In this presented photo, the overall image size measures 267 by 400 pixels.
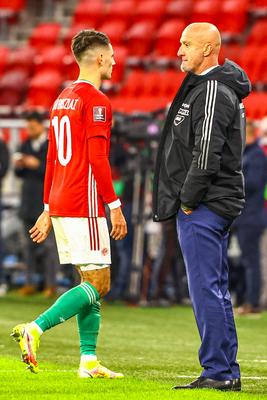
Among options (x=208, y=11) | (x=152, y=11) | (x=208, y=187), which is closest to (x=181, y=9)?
(x=152, y=11)

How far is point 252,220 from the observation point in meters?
15.1

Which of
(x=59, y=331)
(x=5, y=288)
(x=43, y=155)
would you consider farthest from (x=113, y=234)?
(x=5, y=288)

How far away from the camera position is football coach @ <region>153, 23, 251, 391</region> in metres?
7.55

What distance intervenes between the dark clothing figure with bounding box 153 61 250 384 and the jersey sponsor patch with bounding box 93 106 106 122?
36 cm

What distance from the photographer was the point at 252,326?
44.8 ft

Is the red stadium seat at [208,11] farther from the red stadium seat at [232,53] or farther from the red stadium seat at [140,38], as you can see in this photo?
the red stadium seat at [140,38]

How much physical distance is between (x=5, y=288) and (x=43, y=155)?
80.3 inches

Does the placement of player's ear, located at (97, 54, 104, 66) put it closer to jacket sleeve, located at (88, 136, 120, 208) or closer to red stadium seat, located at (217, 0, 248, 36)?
jacket sleeve, located at (88, 136, 120, 208)

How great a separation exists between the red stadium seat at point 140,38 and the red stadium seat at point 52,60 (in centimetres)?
132

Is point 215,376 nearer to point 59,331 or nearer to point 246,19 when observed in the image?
point 59,331

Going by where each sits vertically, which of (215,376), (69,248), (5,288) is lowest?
(5,288)

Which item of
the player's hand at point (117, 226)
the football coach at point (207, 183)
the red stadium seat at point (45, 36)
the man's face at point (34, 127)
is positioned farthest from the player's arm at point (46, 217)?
the red stadium seat at point (45, 36)

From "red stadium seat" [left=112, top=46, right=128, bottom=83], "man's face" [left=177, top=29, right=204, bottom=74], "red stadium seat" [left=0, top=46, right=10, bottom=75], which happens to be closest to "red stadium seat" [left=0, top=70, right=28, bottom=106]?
"red stadium seat" [left=0, top=46, right=10, bottom=75]

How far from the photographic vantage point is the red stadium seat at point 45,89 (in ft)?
84.3
